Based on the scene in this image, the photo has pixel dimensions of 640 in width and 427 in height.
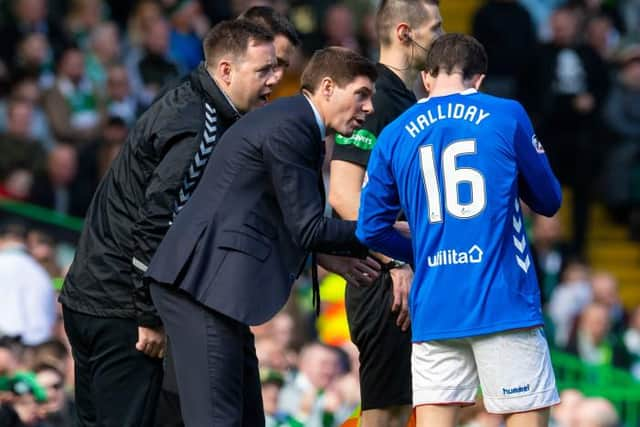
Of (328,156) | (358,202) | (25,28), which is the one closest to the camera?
(358,202)

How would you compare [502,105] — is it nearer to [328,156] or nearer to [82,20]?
[328,156]

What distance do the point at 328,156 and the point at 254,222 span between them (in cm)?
672

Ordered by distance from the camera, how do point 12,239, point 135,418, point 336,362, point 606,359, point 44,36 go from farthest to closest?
point 44,36, point 606,359, point 12,239, point 336,362, point 135,418

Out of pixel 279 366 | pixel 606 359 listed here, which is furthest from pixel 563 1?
pixel 279 366

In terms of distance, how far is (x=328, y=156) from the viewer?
42.1ft

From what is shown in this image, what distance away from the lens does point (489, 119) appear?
→ 19.8 feet

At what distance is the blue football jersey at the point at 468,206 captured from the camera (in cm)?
600

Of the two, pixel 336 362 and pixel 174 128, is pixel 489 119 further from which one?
pixel 336 362

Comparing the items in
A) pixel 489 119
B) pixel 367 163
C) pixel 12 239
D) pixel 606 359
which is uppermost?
pixel 489 119

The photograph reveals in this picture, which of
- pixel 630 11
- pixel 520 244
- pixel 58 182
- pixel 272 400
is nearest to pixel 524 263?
pixel 520 244

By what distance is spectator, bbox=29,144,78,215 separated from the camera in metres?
13.5

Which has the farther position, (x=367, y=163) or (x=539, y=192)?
(x=367, y=163)

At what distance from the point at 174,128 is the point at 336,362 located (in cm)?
464

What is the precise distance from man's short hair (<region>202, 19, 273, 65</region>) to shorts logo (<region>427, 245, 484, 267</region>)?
1105 millimetres
